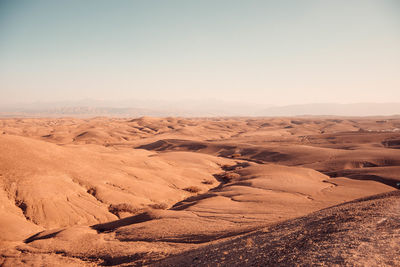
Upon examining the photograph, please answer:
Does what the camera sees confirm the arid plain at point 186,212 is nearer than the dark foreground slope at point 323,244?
No

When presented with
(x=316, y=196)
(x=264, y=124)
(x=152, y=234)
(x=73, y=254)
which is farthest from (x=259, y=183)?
(x=264, y=124)

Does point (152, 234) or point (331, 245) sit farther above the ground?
point (331, 245)

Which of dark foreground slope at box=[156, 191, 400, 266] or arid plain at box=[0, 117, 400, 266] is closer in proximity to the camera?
dark foreground slope at box=[156, 191, 400, 266]

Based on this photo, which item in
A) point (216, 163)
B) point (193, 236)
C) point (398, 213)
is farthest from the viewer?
point (216, 163)

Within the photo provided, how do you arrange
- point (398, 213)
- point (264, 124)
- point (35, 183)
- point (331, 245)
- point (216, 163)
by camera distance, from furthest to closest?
point (264, 124)
point (216, 163)
point (35, 183)
point (398, 213)
point (331, 245)

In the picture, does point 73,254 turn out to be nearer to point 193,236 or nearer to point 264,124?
point 193,236
